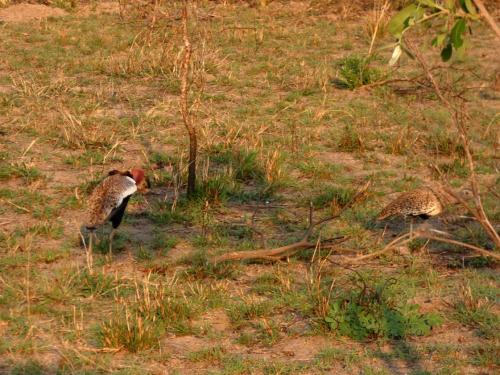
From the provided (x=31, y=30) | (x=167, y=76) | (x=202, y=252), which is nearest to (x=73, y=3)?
(x=31, y=30)

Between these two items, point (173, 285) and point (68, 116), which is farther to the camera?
point (68, 116)

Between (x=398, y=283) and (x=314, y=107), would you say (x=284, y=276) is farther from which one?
(x=314, y=107)

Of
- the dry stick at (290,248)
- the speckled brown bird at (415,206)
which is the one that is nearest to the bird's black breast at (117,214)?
the dry stick at (290,248)

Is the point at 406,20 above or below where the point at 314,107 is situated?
above

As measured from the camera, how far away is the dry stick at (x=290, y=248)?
4.86 metres

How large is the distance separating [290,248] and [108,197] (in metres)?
1.61

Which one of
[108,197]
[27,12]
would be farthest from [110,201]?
[27,12]

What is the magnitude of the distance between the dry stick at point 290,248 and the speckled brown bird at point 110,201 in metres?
0.75

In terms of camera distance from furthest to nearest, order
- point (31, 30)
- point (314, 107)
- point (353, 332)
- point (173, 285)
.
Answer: point (31, 30)
point (314, 107)
point (173, 285)
point (353, 332)

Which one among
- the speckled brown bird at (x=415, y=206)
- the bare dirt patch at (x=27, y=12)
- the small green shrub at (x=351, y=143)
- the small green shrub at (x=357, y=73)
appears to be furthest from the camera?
the bare dirt patch at (x=27, y=12)

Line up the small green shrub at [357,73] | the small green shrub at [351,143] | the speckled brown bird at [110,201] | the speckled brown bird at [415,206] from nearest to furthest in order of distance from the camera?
the speckled brown bird at [110,201] → the speckled brown bird at [415,206] → the small green shrub at [351,143] → the small green shrub at [357,73]

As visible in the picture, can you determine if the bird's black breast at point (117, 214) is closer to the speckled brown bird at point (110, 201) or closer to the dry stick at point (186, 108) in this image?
the speckled brown bird at point (110, 201)

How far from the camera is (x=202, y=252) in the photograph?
21.5 ft

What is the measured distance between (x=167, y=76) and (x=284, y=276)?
203 inches
